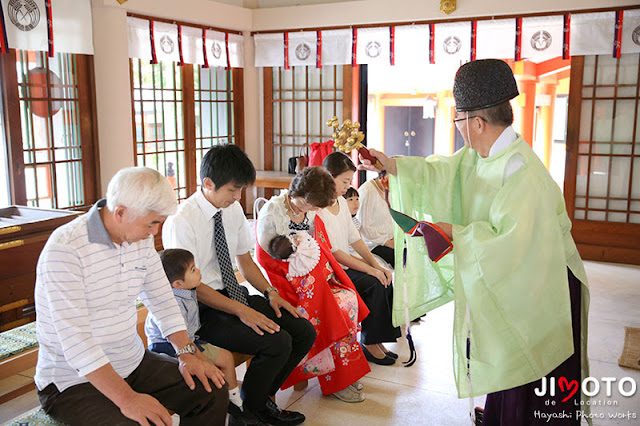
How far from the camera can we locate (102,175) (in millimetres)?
5000

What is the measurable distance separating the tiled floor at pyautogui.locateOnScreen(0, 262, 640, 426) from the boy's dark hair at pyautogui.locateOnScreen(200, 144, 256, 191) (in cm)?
113

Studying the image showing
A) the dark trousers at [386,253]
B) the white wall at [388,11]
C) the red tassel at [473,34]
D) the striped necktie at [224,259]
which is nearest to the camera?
the striped necktie at [224,259]

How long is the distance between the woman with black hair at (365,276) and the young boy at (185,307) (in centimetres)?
106

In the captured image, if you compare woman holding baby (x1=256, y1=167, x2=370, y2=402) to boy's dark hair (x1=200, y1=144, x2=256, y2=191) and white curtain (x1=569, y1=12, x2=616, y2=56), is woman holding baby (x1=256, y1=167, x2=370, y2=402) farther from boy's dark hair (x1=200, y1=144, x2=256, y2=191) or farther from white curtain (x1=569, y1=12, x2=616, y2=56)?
white curtain (x1=569, y1=12, x2=616, y2=56)

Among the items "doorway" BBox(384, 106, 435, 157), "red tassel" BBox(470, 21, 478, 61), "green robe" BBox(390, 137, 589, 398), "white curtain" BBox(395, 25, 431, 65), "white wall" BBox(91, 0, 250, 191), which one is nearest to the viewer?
"green robe" BBox(390, 137, 589, 398)

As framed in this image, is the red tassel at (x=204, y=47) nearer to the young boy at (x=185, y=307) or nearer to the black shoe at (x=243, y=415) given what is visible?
the young boy at (x=185, y=307)

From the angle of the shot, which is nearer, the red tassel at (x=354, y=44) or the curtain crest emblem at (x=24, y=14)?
the curtain crest emblem at (x=24, y=14)

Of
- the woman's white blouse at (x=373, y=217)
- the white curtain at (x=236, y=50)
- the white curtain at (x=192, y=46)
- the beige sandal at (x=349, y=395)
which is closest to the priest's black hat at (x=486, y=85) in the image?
the beige sandal at (x=349, y=395)

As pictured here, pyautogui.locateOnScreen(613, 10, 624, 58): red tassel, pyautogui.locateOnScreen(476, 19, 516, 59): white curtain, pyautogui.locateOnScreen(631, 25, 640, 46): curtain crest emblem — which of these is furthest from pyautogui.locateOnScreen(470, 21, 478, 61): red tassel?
pyautogui.locateOnScreen(631, 25, 640, 46): curtain crest emblem

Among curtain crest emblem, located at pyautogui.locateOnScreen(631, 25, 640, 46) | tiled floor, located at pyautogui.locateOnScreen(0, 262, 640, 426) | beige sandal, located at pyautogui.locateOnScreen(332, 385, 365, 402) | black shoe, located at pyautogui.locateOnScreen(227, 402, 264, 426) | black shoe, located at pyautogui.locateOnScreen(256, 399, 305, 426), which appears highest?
curtain crest emblem, located at pyautogui.locateOnScreen(631, 25, 640, 46)

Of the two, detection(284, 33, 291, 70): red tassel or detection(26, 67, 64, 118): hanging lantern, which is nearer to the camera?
detection(26, 67, 64, 118): hanging lantern

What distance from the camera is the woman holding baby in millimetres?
2693

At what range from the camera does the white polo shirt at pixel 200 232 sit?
232 centimetres

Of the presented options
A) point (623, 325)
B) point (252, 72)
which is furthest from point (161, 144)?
point (623, 325)
